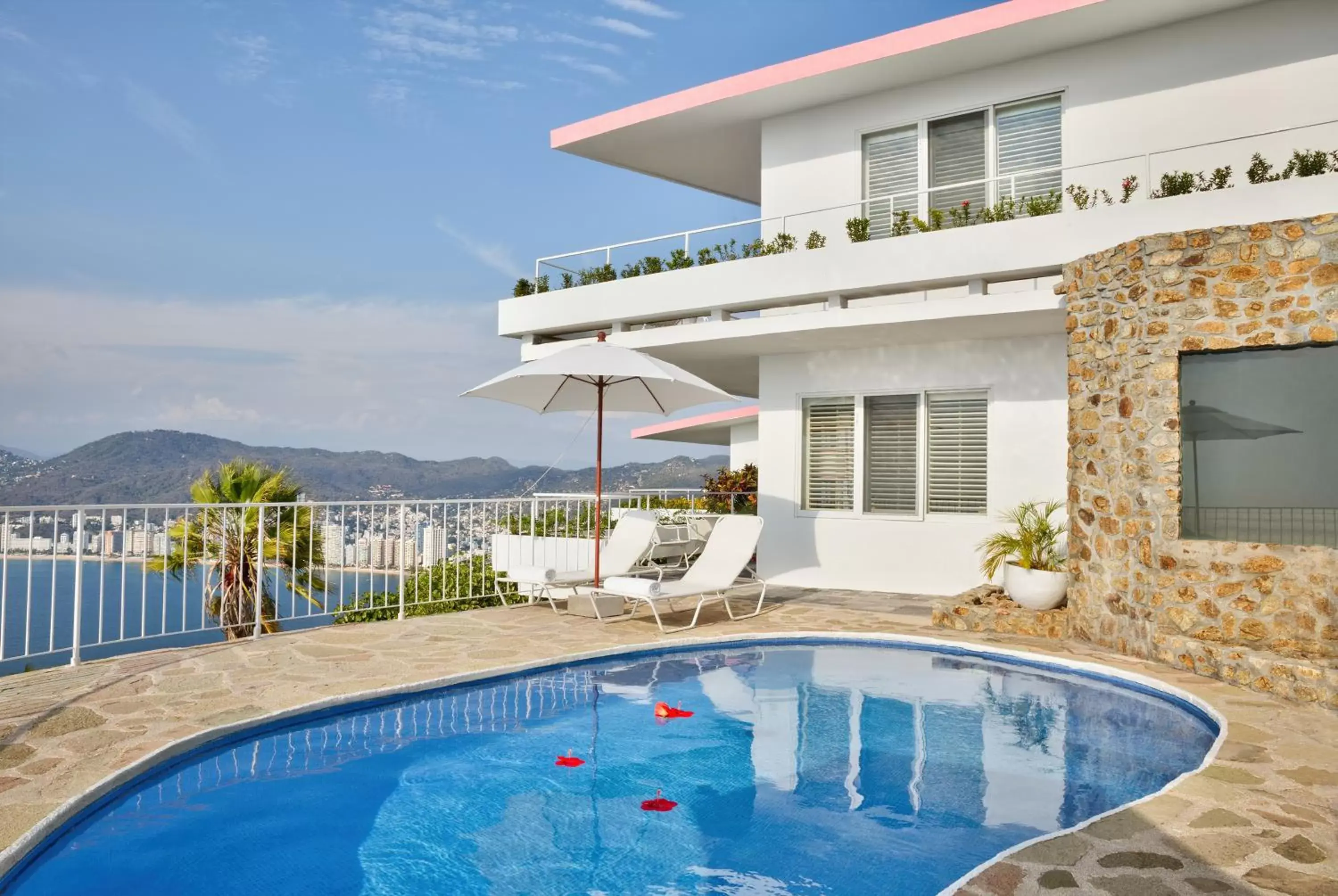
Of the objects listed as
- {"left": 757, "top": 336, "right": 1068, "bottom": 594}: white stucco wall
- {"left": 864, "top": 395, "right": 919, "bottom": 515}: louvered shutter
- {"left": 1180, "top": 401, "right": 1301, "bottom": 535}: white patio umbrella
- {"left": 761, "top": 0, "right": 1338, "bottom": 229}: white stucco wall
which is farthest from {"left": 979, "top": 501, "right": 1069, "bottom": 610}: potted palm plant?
{"left": 761, "top": 0, "right": 1338, "bottom": 229}: white stucco wall

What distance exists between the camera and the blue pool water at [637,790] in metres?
4.08

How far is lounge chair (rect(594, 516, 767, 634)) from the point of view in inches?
351

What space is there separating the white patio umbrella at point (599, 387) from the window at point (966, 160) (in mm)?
3519

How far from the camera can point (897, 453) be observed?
39.4 feet

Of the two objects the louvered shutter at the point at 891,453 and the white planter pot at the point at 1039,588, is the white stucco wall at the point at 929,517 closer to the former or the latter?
the louvered shutter at the point at 891,453

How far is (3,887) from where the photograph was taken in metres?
3.64

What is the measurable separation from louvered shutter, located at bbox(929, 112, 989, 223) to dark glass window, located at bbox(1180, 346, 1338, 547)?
4903mm

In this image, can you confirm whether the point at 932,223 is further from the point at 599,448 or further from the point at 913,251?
the point at 599,448

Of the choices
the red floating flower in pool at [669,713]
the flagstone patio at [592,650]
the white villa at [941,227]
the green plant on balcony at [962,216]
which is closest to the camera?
the flagstone patio at [592,650]

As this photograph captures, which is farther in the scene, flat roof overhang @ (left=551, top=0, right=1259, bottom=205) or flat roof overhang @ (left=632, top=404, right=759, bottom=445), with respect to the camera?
flat roof overhang @ (left=632, top=404, right=759, bottom=445)

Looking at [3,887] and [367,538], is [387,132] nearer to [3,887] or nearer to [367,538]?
[367,538]

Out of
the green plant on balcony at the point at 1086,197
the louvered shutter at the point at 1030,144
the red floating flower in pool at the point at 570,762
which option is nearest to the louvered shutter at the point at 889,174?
the louvered shutter at the point at 1030,144

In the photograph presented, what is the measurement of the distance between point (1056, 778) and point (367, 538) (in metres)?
7.01

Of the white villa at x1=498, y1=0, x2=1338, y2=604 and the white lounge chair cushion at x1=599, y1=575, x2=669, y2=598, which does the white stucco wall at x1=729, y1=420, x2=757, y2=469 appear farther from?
the white lounge chair cushion at x1=599, y1=575, x2=669, y2=598
